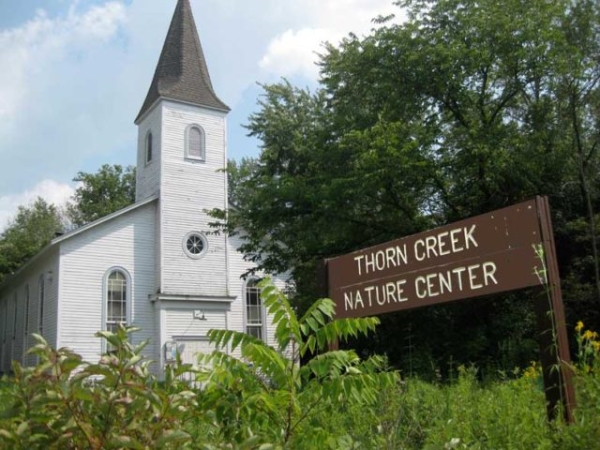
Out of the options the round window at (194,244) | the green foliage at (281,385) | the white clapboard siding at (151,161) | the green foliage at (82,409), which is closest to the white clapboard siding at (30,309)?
the white clapboard siding at (151,161)

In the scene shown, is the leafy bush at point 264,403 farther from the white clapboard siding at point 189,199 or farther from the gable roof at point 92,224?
the gable roof at point 92,224

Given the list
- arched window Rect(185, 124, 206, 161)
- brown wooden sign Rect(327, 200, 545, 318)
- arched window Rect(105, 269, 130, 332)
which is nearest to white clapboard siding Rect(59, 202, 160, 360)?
arched window Rect(105, 269, 130, 332)

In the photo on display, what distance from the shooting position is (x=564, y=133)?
18031 mm

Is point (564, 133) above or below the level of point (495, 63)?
below

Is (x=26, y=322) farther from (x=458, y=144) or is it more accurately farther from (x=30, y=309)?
(x=458, y=144)

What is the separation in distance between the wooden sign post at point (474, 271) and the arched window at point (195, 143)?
2036cm

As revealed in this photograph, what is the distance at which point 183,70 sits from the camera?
1134 inches

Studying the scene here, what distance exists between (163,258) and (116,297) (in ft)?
7.62

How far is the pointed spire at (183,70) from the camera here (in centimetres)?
2786

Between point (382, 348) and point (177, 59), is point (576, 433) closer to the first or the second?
point (382, 348)

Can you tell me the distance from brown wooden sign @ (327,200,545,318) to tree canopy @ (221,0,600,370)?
833 centimetres

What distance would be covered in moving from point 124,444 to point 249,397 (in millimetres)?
1488

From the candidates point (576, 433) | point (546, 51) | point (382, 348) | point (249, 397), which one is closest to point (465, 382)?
point (576, 433)

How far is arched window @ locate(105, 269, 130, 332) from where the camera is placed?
24562 mm
